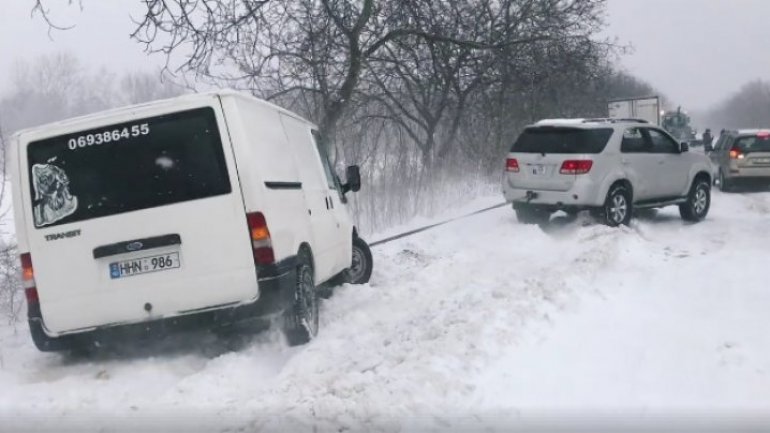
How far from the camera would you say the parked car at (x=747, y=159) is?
18219mm

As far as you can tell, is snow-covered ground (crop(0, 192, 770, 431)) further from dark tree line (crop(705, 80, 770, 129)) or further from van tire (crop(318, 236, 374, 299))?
dark tree line (crop(705, 80, 770, 129))

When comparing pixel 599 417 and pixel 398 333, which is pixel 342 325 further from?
pixel 599 417

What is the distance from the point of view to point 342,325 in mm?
6152

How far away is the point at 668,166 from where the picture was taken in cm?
1227

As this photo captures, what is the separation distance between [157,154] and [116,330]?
131cm

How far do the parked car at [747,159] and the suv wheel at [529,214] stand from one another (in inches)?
349

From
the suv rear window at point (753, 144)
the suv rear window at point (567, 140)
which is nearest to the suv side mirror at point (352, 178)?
the suv rear window at point (567, 140)

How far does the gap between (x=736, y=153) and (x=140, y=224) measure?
1737cm

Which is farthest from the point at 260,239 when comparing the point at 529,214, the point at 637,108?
the point at 637,108

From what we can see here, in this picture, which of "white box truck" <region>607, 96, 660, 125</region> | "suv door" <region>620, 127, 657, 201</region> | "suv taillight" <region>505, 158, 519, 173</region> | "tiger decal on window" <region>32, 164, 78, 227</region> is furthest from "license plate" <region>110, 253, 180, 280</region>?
"white box truck" <region>607, 96, 660, 125</region>

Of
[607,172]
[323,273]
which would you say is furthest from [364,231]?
[323,273]

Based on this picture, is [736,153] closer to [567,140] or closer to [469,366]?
[567,140]

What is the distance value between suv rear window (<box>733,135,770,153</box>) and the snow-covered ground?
12.3 metres

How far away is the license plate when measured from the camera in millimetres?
5031
